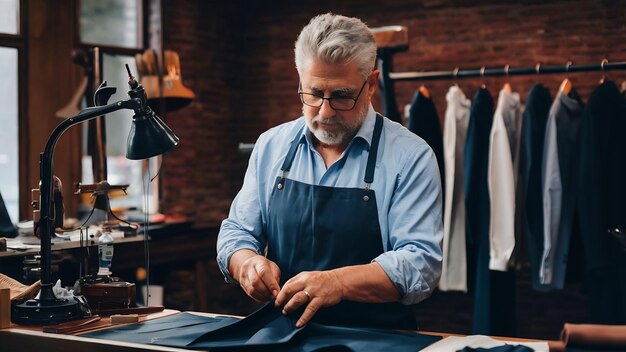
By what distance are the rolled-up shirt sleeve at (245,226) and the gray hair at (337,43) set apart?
452 millimetres

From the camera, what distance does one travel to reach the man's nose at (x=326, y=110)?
8.84 ft

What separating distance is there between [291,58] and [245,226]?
4.50 meters

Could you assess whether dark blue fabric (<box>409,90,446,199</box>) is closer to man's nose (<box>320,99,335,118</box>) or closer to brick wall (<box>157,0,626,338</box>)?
brick wall (<box>157,0,626,338</box>)

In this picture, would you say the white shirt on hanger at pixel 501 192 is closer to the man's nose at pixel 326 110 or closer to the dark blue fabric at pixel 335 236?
the dark blue fabric at pixel 335 236

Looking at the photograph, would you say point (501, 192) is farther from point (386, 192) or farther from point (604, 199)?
point (386, 192)

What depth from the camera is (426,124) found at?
17.2 feet

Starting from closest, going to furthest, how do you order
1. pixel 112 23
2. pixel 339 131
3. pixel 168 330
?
pixel 168 330 → pixel 339 131 → pixel 112 23

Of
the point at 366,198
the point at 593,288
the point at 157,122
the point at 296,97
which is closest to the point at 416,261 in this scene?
the point at 366,198

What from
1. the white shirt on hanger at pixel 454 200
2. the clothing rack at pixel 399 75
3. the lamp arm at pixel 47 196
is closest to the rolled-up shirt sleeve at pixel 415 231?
the lamp arm at pixel 47 196

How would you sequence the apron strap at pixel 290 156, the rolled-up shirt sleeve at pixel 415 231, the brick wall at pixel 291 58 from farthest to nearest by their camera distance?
the brick wall at pixel 291 58
the apron strap at pixel 290 156
the rolled-up shirt sleeve at pixel 415 231

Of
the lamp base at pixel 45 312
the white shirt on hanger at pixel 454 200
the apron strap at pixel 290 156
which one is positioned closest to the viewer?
the lamp base at pixel 45 312

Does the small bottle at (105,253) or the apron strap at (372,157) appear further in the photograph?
the small bottle at (105,253)

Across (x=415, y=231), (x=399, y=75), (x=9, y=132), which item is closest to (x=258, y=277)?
(x=415, y=231)

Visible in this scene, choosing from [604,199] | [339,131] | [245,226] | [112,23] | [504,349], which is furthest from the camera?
[112,23]
